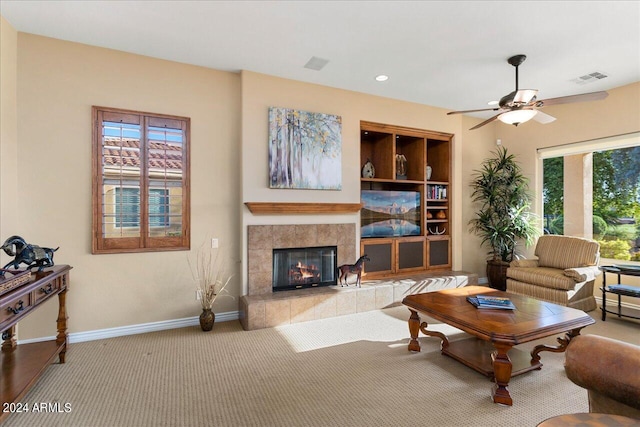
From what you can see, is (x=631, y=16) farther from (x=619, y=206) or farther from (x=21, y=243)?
(x=21, y=243)

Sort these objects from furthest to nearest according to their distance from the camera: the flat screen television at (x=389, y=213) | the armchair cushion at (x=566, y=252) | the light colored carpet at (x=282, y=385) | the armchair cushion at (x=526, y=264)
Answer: the flat screen television at (x=389, y=213) → the armchair cushion at (x=526, y=264) → the armchair cushion at (x=566, y=252) → the light colored carpet at (x=282, y=385)

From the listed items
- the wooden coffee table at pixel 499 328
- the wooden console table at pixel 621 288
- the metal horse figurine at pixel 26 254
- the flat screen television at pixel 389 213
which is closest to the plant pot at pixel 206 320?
the metal horse figurine at pixel 26 254

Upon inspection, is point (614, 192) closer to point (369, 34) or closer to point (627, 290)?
point (627, 290)

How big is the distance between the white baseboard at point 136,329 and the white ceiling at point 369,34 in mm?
3005

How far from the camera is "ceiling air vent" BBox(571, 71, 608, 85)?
12.6ft

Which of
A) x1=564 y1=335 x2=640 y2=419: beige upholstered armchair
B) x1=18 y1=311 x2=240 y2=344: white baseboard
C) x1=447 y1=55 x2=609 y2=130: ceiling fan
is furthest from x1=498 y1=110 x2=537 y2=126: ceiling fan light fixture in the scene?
x1=18 y1=311 x2=240 y2=344: white baseboard

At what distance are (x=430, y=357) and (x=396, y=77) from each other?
10.8 ft

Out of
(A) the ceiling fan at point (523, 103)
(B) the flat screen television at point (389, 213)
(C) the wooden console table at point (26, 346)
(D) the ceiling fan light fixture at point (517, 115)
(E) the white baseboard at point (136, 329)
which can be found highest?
(A) the ceiling fan at point (523, 103)

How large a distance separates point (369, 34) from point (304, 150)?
5.17 ft

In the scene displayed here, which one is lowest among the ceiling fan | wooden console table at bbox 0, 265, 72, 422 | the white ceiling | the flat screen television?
wooden console table at bbox 0, 265, 72, 422

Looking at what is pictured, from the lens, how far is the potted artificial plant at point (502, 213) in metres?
5.14

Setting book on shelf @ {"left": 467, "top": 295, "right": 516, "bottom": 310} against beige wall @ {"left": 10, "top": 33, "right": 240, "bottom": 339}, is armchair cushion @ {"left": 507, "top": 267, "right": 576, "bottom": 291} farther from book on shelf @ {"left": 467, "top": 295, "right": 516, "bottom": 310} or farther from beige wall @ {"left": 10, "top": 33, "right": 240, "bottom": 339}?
beige wall @ {"left": 10, "top": 33, "right": 240, "bottom": 339}

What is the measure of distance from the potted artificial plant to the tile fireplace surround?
1.51 metres

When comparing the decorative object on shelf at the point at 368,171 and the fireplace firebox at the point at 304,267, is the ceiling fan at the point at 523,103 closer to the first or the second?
the decorative object on shelf at the point at 368,171
